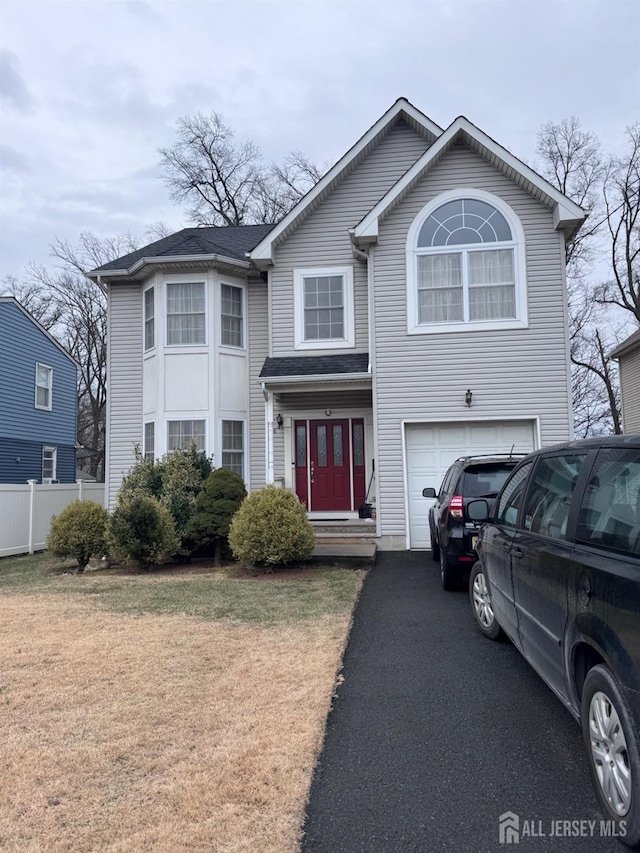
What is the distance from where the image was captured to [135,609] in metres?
7.40

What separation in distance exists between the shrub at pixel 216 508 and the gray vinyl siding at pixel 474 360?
2803 mm

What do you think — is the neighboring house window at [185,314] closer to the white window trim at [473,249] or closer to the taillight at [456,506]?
the white window trim at [473,249]

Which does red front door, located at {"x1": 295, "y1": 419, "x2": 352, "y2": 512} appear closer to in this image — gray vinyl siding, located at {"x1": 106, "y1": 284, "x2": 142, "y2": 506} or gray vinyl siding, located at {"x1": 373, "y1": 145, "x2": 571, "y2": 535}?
gray vinyl siding, located at {"x1": 373, "y1": 145, "x2": 571, "y2": 535}

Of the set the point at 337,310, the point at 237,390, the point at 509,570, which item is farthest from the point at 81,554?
the point at 509,570

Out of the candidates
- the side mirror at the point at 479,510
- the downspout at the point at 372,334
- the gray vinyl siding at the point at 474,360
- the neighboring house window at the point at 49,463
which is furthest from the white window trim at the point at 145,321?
the side mirror at the point at 479,510

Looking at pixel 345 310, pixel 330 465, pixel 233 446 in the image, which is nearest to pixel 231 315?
pixel 345 310

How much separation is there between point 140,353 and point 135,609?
835cm

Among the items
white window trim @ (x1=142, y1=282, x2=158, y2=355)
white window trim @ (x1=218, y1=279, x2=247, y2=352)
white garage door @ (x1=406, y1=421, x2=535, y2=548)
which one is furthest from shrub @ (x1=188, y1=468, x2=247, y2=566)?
white window trim @ (x1=142, y1=282, x2=158, y2=355)

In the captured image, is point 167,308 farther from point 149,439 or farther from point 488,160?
point 488,160

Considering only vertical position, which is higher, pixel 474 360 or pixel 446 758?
pixel 474 360

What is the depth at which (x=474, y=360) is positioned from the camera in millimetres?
11586

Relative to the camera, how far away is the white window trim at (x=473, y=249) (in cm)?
1154

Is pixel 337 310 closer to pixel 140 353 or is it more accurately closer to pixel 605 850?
pixel 140 353

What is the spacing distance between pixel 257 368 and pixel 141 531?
17.3 ft
